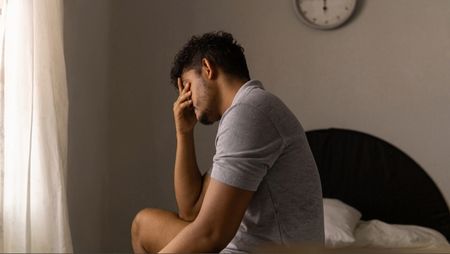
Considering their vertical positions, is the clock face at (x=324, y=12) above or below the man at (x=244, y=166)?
above

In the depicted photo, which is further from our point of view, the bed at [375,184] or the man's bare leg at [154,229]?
the bed at [375,184]

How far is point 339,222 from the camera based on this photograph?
2.09 m

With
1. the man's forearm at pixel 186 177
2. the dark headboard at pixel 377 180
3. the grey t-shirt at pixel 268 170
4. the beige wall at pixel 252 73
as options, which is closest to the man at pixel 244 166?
the grey t-shirt at pixel 268 170

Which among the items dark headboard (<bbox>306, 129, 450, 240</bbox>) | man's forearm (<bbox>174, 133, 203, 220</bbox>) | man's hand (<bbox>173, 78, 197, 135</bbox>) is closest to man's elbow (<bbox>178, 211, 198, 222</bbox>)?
man's forearm (<bbox>174, 133, 203, 220</bbox>)

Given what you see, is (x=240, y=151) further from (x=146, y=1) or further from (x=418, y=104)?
(x=146, y=1)

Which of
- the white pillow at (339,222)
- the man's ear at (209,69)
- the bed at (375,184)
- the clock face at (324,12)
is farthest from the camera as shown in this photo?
the clock face at (324,12)

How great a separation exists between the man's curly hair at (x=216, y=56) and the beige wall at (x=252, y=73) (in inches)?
38.7

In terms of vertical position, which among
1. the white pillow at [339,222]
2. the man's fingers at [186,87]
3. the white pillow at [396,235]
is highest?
the man's fingers at [186,87]

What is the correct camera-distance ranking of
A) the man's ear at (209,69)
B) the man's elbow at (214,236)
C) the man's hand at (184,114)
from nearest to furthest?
the man's elbow at (214,236), the man's ear at (209,69), the man's hand at (184,114)

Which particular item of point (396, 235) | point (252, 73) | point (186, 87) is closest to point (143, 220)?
point (186, 87)

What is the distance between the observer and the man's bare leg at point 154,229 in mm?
1535

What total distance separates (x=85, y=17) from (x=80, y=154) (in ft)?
1.93

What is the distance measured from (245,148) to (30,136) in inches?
25.4

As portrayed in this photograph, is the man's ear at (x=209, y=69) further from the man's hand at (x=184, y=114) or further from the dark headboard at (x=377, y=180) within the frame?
the dark headboard at (x=377, y=180)
